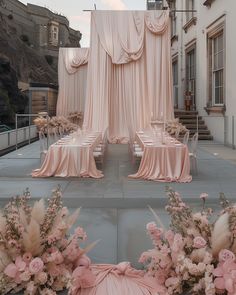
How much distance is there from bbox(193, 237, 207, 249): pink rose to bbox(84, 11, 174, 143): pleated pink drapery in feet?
41.2

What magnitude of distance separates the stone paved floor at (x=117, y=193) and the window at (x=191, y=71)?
9.29 m

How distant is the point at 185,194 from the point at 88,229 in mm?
2355

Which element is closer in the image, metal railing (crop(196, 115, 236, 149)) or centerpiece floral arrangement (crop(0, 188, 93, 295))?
centerpiece floral arrangement (crop(0, 188, 93, 295))

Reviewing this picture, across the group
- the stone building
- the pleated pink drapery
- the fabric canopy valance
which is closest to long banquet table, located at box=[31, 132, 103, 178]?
the pleated pink drapery

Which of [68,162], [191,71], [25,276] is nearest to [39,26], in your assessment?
[191,71]

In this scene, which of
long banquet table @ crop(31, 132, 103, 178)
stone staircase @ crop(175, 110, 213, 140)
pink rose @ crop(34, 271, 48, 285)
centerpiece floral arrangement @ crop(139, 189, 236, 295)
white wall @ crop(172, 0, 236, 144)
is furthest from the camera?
stone staircase @ crop(175, 110, 213, 140)

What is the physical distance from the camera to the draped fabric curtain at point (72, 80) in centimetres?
2248

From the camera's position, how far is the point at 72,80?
22.7m

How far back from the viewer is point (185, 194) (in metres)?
7.00

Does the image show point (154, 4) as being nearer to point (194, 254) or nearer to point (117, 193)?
point (117, 193)

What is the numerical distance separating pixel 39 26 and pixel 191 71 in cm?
4414

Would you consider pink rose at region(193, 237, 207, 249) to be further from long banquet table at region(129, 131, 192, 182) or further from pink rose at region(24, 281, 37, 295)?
long banquet table at region(129, 131, 192, 182)

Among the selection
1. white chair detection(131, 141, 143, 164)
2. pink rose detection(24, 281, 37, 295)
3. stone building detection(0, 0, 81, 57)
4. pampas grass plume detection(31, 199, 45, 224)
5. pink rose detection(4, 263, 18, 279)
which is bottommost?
pink rose detection(24, 281, 37, 295)

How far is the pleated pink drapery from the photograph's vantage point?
1542cm
